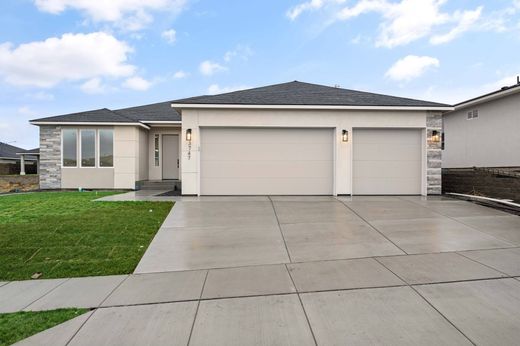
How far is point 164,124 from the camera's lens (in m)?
14.4

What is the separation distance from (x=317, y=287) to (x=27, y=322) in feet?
10.3

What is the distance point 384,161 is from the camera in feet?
35.0

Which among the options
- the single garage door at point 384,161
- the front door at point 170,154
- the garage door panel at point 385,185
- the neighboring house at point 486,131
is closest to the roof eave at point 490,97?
the neighboring house at point 486,131

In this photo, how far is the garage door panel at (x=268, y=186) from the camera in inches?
418

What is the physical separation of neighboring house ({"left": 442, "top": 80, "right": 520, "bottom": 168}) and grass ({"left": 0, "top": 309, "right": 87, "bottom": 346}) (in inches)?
537

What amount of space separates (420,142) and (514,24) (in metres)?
6.40

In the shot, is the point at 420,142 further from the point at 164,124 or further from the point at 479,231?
the point at 164,124

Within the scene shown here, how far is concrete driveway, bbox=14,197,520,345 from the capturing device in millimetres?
2713

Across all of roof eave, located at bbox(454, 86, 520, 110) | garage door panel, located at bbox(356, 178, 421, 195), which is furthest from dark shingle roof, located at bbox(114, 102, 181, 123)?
roof eave, located at bbox(454, 86, 520, 110)

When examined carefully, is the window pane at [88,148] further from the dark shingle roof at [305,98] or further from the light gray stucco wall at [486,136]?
the light gray stucco wall at [486,136]

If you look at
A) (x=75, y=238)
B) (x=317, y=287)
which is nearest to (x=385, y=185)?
(x=317, y=287)

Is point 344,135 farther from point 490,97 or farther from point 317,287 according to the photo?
point 317,287

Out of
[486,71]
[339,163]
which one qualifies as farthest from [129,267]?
[486,71]

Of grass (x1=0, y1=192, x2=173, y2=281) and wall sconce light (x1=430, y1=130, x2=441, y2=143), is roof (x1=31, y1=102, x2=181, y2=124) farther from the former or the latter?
wall sconce light (x1=430, y1=130, x2=441, y2=143)
